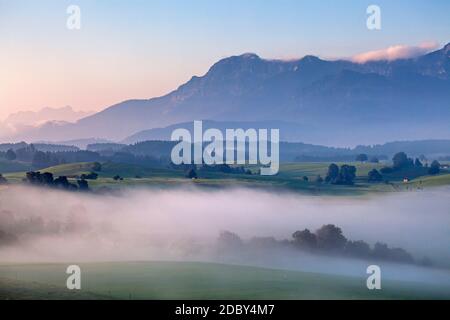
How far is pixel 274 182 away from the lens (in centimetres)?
4362

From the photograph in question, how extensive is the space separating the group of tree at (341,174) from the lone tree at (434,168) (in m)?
5.65

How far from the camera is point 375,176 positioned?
4475 cm

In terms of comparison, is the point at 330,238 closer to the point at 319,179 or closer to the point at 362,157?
the point at 319,179

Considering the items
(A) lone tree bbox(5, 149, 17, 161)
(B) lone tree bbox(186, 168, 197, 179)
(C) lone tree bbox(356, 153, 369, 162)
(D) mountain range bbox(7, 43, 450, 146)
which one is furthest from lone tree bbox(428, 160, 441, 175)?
(A) lone tree bbox(5, 149, 17, 161)

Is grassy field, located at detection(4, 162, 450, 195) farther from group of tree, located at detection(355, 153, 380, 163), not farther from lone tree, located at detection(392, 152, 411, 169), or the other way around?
group of tree, located at detection(355, 153, 380, 163)

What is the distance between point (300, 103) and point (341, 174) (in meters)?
13.9

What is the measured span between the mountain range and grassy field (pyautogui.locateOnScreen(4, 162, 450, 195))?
6.55ft

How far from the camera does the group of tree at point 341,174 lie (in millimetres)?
42031

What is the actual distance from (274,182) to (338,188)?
3863 millimetres

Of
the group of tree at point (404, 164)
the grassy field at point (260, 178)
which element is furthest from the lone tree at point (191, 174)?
the group of tree at point (404, 164)

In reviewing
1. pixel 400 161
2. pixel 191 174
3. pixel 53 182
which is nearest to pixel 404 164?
pixel 400 161
